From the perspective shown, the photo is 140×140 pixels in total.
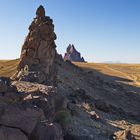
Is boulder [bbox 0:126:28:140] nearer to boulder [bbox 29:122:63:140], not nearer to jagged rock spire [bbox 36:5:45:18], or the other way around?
boulder [bbox 29:122:63:140]

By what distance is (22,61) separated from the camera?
164ft

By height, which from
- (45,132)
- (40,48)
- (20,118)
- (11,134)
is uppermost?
(40,48)

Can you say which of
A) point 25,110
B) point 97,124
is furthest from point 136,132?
point 25,110

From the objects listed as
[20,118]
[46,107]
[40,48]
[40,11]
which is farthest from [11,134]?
[40,11]

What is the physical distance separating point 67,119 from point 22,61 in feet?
74.4

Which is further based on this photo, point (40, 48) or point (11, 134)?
point (40, 48)

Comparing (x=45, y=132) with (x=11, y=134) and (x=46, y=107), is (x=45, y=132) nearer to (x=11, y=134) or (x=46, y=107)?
(x=11, y=134)

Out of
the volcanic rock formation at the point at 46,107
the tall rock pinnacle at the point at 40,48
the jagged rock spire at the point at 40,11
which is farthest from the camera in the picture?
the jagged rock spire at the point at 40,11

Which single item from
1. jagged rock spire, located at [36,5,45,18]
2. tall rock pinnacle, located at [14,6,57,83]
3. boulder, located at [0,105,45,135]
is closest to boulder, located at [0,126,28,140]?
boulder, located at [0,105,45,135]

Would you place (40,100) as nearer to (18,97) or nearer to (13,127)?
(18,97)

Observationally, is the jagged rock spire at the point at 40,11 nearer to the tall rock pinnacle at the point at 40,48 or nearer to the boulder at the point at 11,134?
the tall rock pinnacle at the point at 40,48

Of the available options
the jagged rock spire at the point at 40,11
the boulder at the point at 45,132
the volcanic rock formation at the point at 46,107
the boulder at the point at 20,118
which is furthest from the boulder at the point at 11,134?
the jagged rock spire at the point at 40,11

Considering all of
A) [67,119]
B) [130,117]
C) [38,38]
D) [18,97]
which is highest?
[38,38]

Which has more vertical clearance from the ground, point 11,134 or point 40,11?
point 40,11
